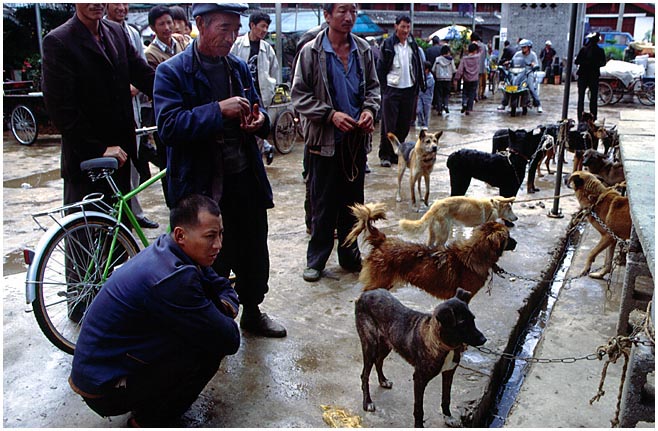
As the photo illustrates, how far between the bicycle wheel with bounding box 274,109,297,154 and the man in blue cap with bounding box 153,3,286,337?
228 inches

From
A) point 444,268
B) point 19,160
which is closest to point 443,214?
point 444,268

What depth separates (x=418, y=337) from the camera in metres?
2.73

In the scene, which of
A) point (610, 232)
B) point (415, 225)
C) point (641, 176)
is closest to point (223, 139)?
point (415, 225)

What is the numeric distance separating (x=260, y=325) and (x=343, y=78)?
A: 6.68 ft

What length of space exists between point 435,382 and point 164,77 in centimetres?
235

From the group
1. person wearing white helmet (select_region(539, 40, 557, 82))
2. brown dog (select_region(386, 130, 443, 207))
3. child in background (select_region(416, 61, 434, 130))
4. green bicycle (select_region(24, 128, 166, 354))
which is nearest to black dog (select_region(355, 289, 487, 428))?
green bicycle (select_region(24, 128, 166, 354))

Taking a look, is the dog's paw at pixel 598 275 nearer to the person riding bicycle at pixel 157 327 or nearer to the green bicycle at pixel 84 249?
the person riding bicycle at pixel 157 327

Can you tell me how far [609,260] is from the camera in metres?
4.83

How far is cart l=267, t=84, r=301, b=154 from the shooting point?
9.20 m

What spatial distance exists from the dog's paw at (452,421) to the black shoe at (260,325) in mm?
1275

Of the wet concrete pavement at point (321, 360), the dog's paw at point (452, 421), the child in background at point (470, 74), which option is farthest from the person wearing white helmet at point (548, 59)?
the dog's paw at point (452, 421)

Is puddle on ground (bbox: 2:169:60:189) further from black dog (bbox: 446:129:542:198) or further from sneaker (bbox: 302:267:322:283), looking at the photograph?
black dog (bbox: 446:129:542:198)

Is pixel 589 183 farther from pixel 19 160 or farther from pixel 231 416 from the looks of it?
pixel 19 160

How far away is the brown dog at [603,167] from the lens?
622 cm
